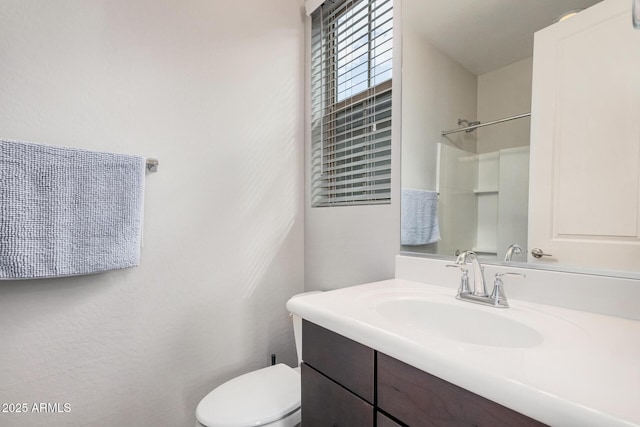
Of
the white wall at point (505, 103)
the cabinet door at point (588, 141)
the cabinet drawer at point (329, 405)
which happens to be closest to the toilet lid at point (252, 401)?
the cabinet drawer at point (329, 405)

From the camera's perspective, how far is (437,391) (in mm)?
533

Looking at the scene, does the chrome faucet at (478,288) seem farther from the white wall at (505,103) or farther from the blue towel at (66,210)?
the blue towel at (66,210)

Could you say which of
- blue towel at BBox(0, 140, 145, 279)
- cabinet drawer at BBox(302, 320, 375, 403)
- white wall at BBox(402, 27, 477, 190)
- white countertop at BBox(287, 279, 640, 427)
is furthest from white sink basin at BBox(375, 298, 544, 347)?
blue towel at BBox(0, 140, 145, 279)

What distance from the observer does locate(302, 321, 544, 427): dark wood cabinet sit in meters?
0.49

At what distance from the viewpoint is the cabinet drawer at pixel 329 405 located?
676mm

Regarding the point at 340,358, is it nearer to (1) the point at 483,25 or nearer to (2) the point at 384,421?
(2) the point at 384,421

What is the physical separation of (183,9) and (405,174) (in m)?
1.17

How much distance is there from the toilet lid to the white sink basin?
51 cm

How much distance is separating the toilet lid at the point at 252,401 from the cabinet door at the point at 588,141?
947 millimetres

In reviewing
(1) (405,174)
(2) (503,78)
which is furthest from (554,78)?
(1) (405,174)

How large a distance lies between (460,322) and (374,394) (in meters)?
0.38

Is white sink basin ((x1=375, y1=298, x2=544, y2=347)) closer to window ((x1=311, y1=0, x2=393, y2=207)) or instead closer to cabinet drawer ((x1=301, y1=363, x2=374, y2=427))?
cabinet drawer ((x1=301, y1=363, x2=374, y2=427))

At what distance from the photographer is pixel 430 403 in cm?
55

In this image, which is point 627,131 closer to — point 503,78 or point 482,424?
point 503,78
